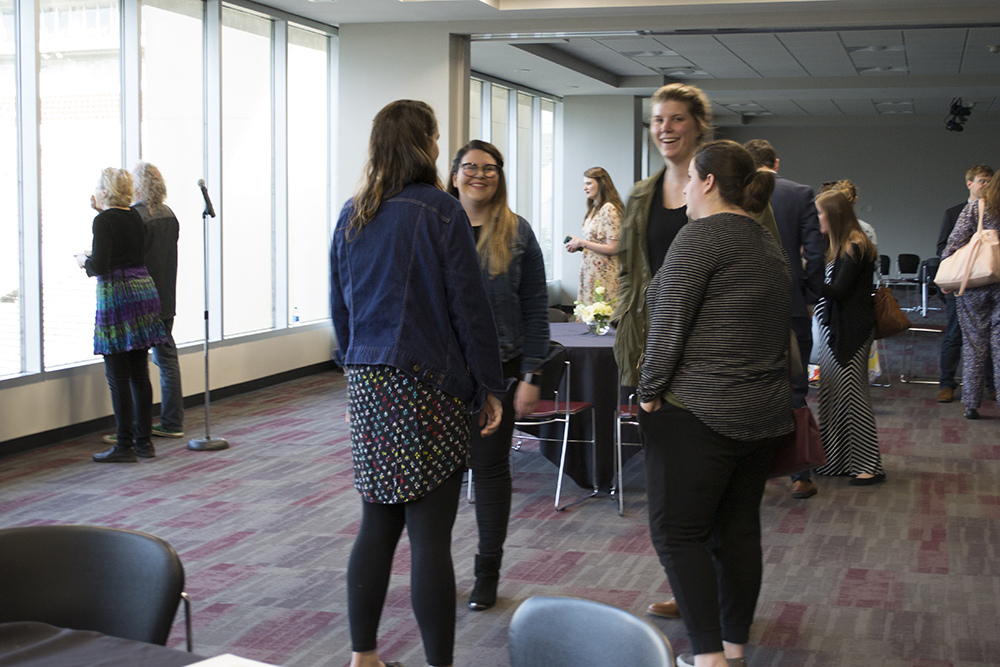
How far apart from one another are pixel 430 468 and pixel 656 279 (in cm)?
78

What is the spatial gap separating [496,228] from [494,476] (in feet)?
2.83

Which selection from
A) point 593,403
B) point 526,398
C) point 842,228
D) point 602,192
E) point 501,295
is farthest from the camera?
point 602,192

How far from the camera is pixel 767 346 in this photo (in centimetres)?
262

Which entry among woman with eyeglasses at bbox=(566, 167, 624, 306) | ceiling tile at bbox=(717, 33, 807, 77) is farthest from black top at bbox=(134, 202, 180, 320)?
ceiling tile at bbox=(717, 33, 807, 77)

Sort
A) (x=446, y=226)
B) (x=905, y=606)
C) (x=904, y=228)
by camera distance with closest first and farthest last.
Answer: (x=446, y=226) < (x=905, y=606) < (x=904, y=228)

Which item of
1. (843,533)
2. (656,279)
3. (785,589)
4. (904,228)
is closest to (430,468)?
(656,279)

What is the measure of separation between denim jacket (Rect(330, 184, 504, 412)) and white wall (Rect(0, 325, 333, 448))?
4.30m

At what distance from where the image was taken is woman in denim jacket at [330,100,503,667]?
2486 mm

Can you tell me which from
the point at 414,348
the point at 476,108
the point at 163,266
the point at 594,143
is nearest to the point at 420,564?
the point at 414,348

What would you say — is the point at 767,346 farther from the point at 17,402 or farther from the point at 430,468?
the point at 17,402

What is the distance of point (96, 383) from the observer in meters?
6.75

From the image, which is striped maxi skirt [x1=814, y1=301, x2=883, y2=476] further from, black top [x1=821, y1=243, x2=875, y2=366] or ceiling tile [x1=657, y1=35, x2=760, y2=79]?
ceiling tile [x1=657, y1=35, x2=760, y2=79]

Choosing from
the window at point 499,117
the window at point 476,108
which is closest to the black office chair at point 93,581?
the window at point 476,108

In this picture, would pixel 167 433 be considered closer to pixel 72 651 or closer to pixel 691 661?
pixel 691 661
